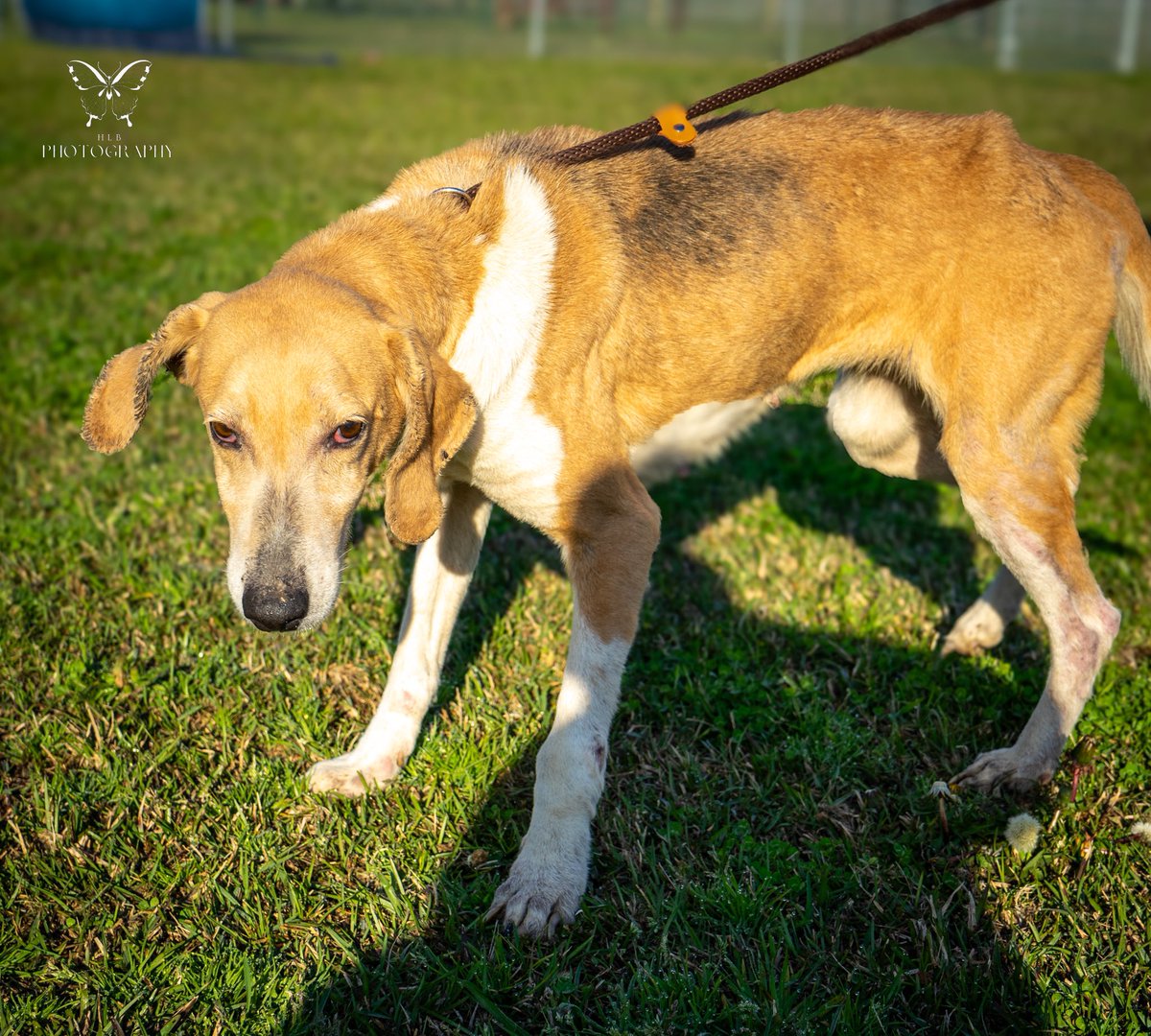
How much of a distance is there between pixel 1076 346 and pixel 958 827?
1.63 meters

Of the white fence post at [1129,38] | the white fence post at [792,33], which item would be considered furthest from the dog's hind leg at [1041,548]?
the white fence post at [1129,38]

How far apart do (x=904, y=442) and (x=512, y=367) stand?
1735mm

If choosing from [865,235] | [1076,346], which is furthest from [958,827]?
[865,235]

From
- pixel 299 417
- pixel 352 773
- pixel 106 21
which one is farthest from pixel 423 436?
pixel 106 21

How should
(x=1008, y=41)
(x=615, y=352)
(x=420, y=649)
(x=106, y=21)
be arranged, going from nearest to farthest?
(x=615, y=352)
(x=420, y=649)
(x=106, y=21)
(x=1008, y=41)

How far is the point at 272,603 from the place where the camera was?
2.73 meters

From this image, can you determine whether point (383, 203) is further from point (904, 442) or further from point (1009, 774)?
point (1009, 774)

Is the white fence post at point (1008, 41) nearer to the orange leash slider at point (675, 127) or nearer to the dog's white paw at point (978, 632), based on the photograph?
the dog's white paw at point (978, 632)

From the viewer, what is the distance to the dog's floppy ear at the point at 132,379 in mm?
3082

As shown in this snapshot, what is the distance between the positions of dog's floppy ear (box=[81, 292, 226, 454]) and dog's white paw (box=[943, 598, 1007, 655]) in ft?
9.83

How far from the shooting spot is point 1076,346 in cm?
368

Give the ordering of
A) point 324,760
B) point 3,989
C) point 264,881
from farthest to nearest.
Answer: point 324,760 < point 264,881 < point 3,989

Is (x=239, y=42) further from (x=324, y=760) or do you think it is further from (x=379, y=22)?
(x=324, y=760)

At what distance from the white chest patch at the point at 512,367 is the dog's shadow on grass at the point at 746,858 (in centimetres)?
98
